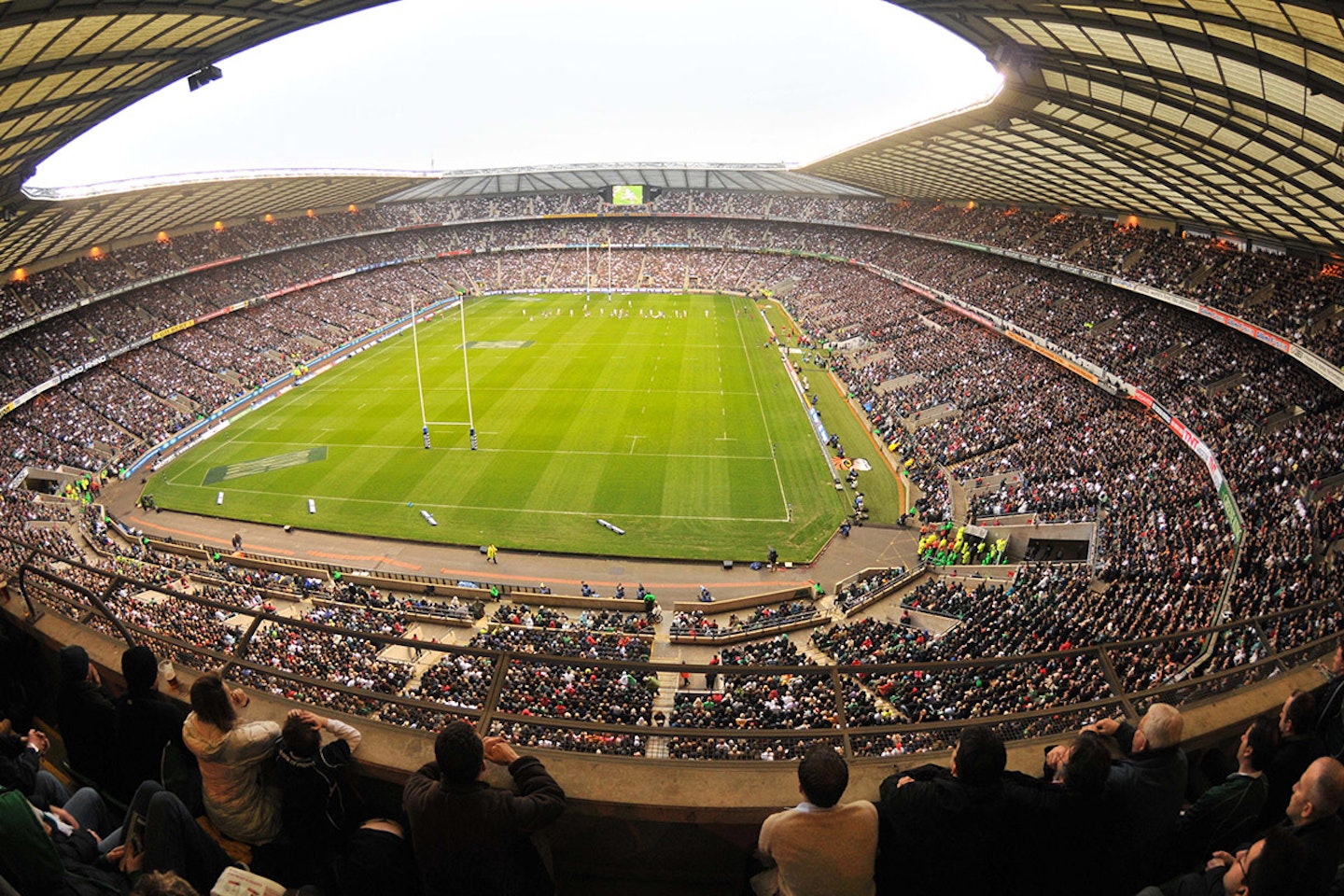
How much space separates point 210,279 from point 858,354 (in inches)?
2189

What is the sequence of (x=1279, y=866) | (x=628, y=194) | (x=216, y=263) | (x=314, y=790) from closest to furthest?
(x=1279, y=866), (x=314, y=790), (x=216, y=263), (x=628, y=194)

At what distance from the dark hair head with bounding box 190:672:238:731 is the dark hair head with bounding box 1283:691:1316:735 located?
20.4 feet

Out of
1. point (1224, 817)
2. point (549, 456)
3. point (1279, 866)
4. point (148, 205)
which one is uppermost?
point (148, 205)

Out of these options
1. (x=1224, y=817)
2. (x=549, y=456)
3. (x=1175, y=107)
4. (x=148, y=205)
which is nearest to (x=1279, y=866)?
(x=1224, y=817)

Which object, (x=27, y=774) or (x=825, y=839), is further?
(x=27, y=774)

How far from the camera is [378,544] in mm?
29500

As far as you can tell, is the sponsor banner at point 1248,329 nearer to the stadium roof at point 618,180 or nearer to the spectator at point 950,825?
the spectator at point 950,825

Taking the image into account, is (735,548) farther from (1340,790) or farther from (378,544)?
(1340,790)

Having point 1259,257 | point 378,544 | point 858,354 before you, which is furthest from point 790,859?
point 858,354

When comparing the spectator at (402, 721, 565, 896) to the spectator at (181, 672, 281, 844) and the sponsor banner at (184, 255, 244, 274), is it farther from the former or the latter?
the sponsor banner at (184, 255, 244, 274)

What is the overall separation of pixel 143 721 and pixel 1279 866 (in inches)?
233

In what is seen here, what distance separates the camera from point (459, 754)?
3158mm

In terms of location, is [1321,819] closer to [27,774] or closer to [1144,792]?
[1144,792]

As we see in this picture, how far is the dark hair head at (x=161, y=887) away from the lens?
255cm
